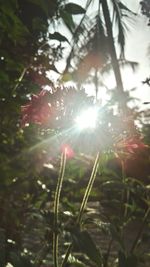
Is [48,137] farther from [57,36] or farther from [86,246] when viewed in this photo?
[86,246]

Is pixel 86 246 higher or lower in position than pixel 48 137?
lower

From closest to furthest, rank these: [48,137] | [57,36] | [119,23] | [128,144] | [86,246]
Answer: [86,246]
[57,36]
[128,144]
[48,137]
[119,23]

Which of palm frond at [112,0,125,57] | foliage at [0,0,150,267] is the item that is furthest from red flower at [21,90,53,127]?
palm frond at [112,0,125,57]

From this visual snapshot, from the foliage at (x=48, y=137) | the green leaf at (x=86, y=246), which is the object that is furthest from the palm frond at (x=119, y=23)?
the green leaf at (x=86, y=246)

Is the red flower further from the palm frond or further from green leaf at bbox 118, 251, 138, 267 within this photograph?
the palm frond

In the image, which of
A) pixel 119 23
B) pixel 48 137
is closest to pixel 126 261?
pixel 48 137

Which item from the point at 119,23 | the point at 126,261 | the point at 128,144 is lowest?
the point at 126,261

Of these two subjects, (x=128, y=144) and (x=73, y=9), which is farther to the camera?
(x=128, y=144)
